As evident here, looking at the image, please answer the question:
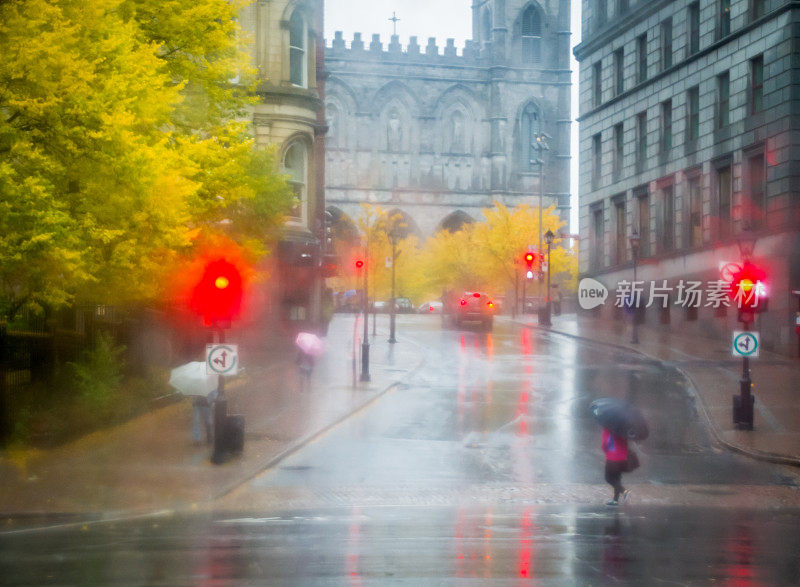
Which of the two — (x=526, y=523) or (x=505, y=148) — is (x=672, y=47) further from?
(x=505, y=148)

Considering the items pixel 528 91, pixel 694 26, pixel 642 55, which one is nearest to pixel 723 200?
pixel 694 26

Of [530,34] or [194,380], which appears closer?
[194,380]

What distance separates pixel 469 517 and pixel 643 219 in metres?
40.1

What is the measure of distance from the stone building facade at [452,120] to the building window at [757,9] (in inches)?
2656

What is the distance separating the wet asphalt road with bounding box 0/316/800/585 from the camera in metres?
10.6

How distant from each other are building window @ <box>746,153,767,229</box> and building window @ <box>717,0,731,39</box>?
19.0 feet

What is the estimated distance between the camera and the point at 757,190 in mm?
40844

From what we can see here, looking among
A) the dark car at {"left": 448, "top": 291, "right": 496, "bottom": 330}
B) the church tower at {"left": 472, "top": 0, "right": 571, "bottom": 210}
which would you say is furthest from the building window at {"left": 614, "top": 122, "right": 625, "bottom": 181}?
the church tower at {"left": 472, "top": 0, "right": 571, "bottom": 210}

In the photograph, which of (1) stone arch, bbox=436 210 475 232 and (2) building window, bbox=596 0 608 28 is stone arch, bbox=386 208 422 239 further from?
(2) building window, bbox=596 0 608 28

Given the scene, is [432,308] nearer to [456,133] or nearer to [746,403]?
[456,133]

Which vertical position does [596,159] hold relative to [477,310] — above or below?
above

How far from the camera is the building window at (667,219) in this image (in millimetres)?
49250

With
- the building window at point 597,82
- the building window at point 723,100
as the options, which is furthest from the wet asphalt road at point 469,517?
the building window at point 597,82

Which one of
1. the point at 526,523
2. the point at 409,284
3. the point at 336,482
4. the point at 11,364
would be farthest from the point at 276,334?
the point at 409,284
